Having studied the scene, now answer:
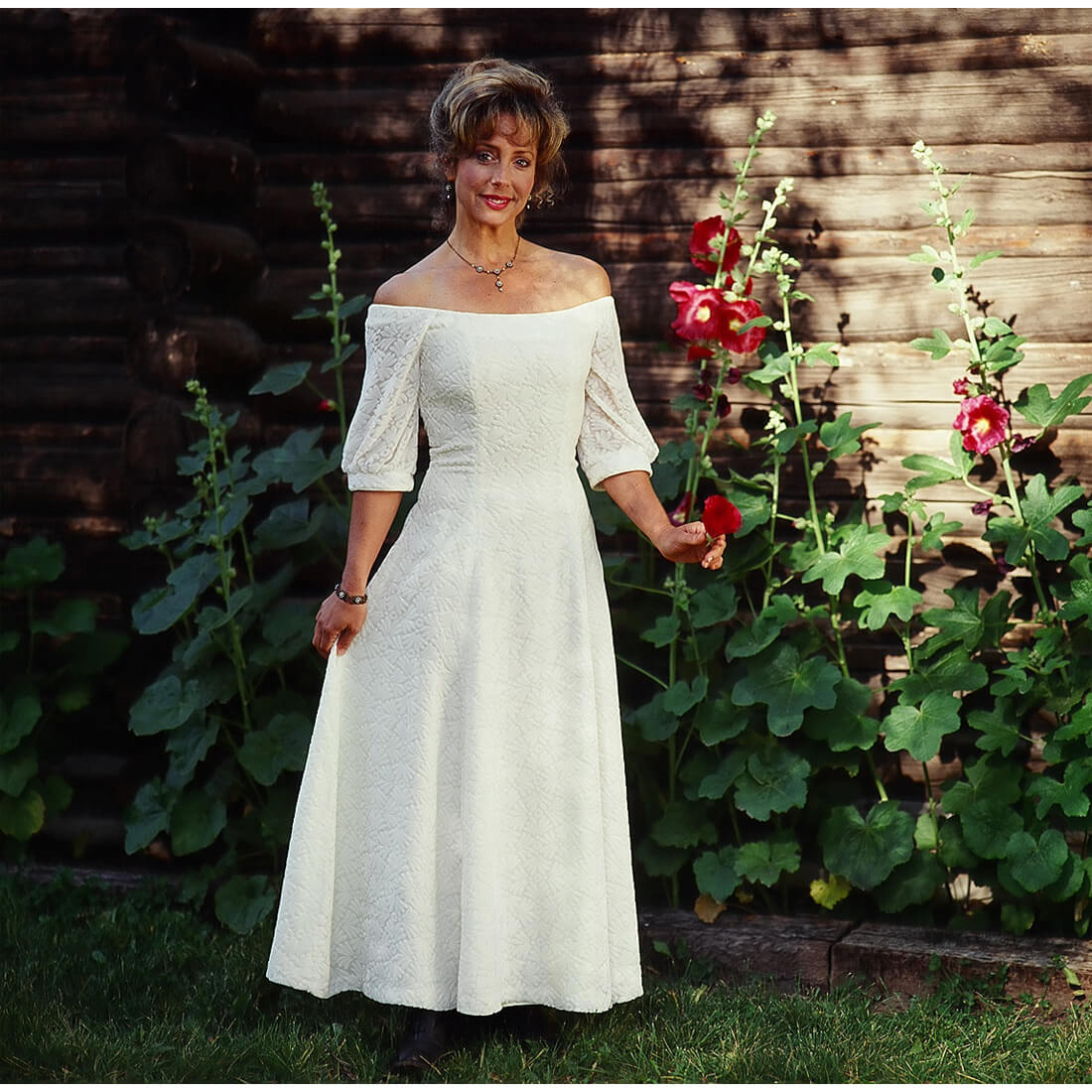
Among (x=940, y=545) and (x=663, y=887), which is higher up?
(x=940, y=545)

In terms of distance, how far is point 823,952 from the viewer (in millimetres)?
3438

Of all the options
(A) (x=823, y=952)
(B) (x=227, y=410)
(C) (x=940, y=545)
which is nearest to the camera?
(A) (x=823, y=952)

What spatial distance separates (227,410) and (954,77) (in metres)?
2.34

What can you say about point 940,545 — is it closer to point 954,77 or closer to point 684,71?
point 954,77

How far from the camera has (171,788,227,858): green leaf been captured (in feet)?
12.8

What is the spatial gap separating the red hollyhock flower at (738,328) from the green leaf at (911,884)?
1.38 metres

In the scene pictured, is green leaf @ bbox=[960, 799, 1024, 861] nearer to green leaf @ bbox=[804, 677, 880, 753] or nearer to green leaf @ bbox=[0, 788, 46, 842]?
green leaf @ bbox=[804, 677, 880, 753]

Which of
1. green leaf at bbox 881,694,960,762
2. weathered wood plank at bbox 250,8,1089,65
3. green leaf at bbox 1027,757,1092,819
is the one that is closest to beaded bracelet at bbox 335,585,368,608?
green leaf at bbox 881,694,960,762

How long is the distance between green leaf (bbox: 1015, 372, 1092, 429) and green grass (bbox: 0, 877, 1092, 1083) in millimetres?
1395

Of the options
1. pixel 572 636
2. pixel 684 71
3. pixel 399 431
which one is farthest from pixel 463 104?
pixel 684 71

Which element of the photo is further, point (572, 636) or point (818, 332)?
point (818, 332)

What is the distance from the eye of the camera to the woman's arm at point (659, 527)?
285cm

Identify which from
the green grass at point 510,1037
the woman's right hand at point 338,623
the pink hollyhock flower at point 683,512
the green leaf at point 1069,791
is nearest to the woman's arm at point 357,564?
the woman's right hand at point 338,623

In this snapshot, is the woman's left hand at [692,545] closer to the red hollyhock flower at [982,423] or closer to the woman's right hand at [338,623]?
the woman's right hand at [338,623]
